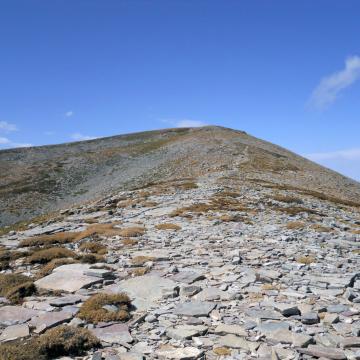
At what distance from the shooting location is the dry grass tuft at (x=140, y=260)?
14.7 metres

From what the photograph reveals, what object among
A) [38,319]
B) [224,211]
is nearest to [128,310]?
[38,319]

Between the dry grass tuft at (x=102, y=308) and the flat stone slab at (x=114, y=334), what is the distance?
0.37 metres

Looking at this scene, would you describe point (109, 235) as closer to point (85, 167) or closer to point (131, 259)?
point (131, 259)

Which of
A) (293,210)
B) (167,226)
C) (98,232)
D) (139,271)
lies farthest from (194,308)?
(293,210)

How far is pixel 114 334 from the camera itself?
28.3 ft

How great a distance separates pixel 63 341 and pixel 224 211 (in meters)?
20.1

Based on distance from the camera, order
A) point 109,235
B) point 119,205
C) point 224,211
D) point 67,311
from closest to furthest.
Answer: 1. point 67,311
2. point 109,235
3. point 224,211
4. point 119,205

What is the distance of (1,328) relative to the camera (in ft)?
29.7

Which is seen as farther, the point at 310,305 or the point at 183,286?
the point at 183,286

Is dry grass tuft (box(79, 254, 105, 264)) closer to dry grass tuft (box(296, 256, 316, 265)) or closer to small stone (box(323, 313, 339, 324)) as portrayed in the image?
dry grass tuft (box(296, 256, 316, 265))

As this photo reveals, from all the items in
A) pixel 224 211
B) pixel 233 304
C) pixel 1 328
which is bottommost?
pixel 1 328

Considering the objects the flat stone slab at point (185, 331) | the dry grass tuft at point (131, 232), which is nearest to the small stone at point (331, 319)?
the flat stone slab at point (185, 331)

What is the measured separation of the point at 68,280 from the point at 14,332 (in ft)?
13.0

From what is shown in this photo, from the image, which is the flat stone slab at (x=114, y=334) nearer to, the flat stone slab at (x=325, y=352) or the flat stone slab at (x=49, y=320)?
the flat stone slab at (x=49, y=320)
